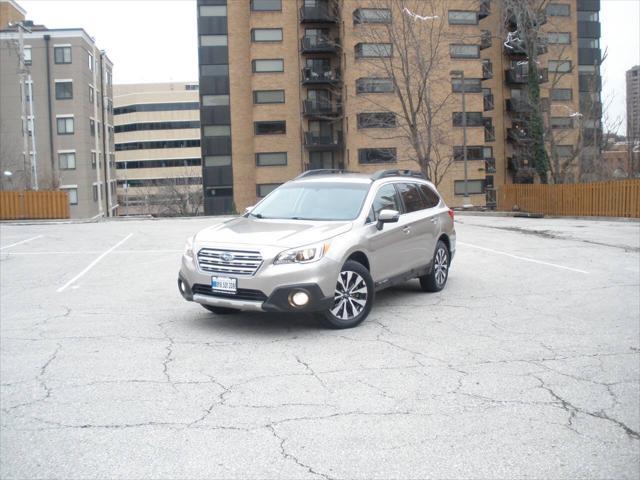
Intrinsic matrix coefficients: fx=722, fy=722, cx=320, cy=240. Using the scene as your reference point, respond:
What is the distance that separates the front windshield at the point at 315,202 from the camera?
8922 mm

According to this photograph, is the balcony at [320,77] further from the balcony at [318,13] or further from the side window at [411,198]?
the side window at [411,198]

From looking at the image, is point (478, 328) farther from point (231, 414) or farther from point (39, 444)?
point (39, 444)

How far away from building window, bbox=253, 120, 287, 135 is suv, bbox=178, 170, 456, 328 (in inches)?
2016

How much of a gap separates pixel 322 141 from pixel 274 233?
173 feet

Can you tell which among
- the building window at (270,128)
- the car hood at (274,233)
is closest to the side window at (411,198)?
the car hood at (274,233)

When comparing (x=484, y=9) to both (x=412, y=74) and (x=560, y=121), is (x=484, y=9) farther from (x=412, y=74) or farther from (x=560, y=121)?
(x=412, y=74)

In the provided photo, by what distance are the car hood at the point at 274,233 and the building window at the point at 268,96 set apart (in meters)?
52.8

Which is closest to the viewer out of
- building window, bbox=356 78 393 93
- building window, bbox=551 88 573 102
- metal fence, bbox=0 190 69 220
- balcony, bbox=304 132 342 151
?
metal fence, bbox=0 190 69 220

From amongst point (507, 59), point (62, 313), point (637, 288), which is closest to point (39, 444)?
point (62, 313)

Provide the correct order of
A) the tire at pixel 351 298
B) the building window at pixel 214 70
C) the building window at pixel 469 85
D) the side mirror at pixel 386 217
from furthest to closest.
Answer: the building window at pixel 214 70, the building window at pixel 469 85, the side mirror at pixel 386 217, the tire at pixel 351 298

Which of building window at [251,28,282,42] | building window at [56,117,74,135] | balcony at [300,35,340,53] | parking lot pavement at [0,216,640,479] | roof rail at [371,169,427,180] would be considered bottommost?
parking lot pavement at [0,216,640,479]

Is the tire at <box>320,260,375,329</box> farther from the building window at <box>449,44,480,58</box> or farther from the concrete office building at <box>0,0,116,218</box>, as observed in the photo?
the concrete office building at <box>0,0,116,218</box>

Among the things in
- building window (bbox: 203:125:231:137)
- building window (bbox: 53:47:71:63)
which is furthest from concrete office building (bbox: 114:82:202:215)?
building window (bbox: 53:47:71:63)

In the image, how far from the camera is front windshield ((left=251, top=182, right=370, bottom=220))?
8922 mm
